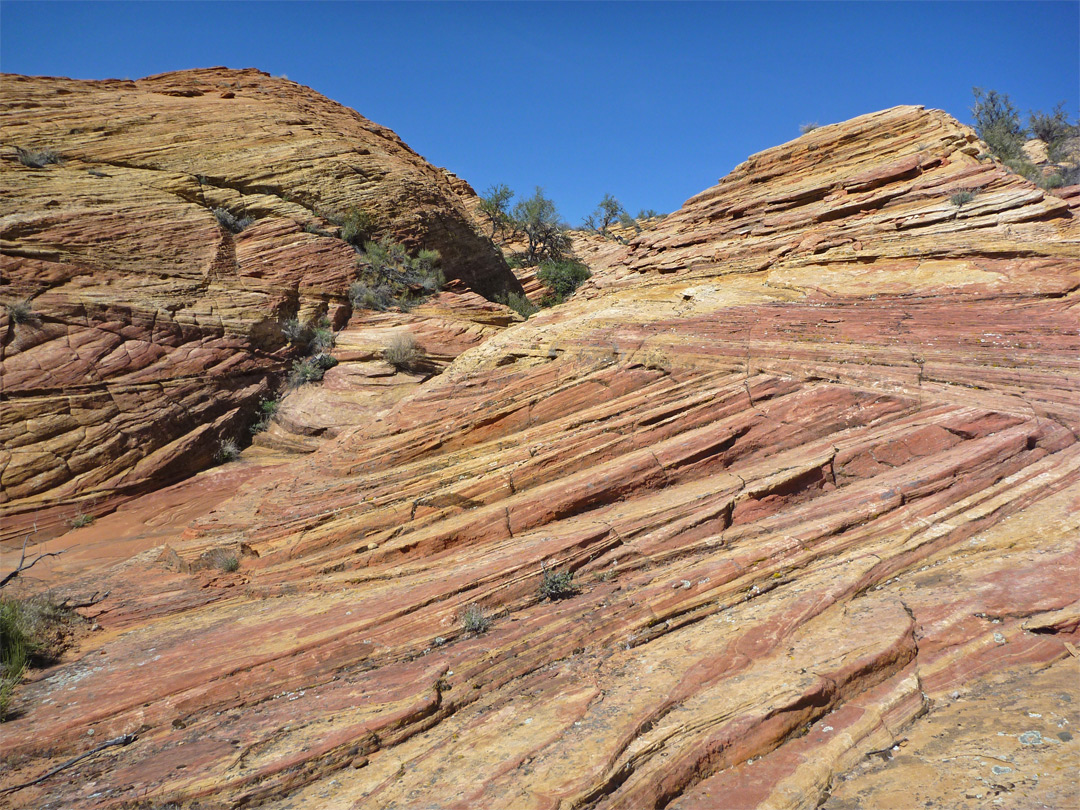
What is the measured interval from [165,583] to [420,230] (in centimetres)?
1691

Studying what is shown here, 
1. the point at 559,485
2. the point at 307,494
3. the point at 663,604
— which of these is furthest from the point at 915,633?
the point at 307,494

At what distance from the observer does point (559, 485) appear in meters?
8.52

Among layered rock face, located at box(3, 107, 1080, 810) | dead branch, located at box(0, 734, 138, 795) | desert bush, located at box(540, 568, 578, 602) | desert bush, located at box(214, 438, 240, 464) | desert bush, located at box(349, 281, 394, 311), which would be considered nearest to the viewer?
layered rock face, located at box(3, 107, 1080, 810)

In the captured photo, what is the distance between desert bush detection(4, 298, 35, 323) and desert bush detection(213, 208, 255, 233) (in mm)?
6183

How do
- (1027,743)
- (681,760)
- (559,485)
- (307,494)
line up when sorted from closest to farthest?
(1027,743), (681,760), (559,485), (307,494)

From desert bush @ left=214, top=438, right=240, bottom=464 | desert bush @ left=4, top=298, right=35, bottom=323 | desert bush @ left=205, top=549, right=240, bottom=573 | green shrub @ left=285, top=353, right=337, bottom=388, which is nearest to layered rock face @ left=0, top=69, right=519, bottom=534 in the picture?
desert bush @ left=4, top=298, right=35, bottom=323

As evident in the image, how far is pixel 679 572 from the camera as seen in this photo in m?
6.75

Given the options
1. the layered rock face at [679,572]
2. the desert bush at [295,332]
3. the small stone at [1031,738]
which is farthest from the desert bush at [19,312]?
the small stone at [1031,738]

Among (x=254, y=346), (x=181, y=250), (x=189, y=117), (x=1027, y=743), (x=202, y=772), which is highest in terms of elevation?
(x=189, y=117)

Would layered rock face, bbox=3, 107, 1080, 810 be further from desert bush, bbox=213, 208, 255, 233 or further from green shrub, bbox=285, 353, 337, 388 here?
desert bush, bbox=213, 208, 255, 233

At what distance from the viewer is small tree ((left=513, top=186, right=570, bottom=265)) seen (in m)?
33.5

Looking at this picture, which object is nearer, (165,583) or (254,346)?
(165,583)

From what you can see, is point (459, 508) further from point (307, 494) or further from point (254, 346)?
point (254, 346)

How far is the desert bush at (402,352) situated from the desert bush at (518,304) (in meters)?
8.88
